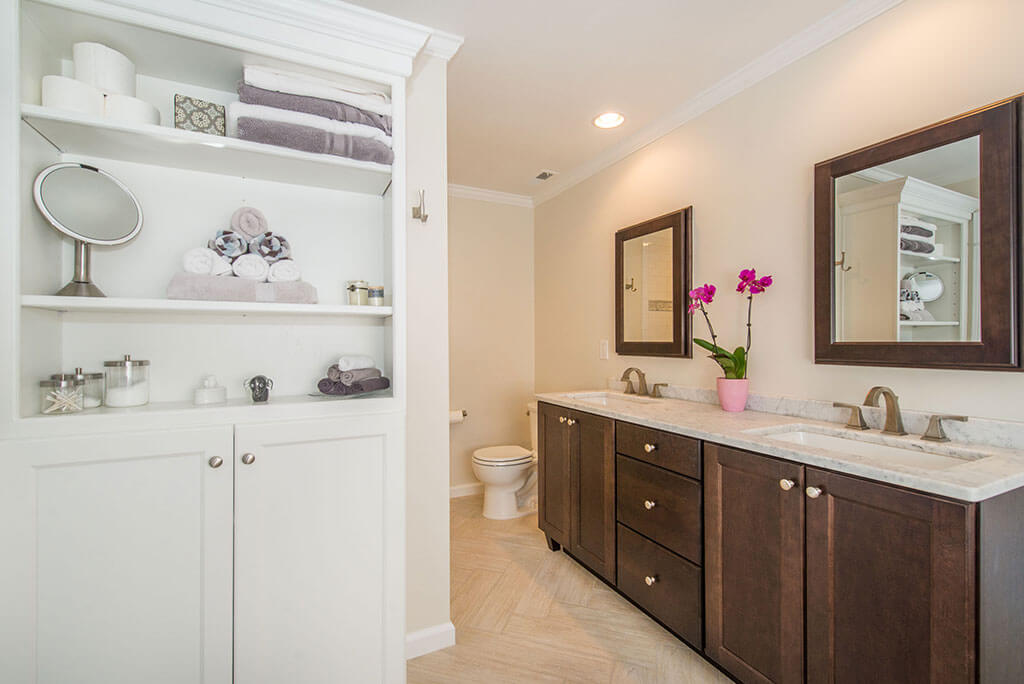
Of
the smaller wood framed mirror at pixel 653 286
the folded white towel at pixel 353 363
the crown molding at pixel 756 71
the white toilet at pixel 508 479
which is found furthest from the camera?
the white toilet at pixel 508 479

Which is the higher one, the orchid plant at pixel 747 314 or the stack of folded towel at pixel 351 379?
the orchid plant at pixel 747 314

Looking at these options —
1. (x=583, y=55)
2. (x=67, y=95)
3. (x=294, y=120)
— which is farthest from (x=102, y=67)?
(x=583, y=55)

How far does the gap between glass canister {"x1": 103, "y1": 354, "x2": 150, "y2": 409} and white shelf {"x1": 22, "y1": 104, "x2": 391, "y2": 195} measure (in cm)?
61

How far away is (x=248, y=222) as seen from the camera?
4.77ft

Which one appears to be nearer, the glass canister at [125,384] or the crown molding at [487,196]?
the glass canister at [125,384]

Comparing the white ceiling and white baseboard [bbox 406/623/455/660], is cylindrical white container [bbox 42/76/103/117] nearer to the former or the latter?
the white ceiling

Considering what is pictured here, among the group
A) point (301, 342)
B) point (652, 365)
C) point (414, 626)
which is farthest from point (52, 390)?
point (652, 365)

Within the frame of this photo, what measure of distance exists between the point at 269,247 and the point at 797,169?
207cm

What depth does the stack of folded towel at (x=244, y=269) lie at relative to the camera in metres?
1.31

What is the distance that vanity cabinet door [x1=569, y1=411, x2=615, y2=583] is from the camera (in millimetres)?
2127

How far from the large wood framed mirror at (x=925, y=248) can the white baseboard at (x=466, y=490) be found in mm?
2668

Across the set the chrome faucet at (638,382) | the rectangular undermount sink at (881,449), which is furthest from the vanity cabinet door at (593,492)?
the rectangular undermount sink at (881,449)

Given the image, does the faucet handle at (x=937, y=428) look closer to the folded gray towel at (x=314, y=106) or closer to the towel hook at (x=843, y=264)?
the towel hook at (x=843, y=264)

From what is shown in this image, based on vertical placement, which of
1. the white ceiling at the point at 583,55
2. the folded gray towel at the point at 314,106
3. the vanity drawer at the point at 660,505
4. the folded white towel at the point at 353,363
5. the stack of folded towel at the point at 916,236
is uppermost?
the white ceiling at the point at 583,55
